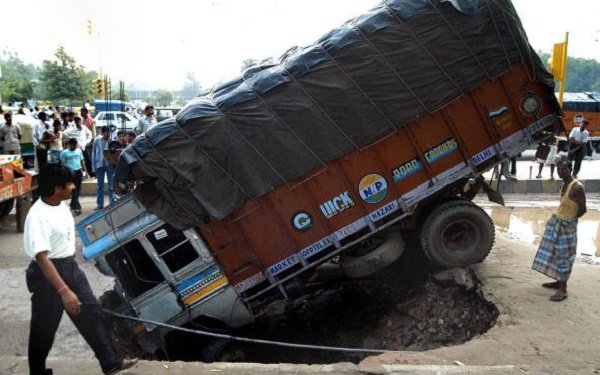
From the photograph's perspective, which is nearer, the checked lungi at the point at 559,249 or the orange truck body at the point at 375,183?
the checked lungi at the point at 559,249

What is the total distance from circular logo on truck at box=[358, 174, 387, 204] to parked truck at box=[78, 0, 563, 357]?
0.6 inches

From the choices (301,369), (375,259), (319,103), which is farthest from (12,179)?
(301,369)

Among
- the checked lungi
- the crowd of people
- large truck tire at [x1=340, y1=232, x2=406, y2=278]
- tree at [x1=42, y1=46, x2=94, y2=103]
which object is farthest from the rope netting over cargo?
tree at [x1=42, y1=46, x2=94, y2=103]

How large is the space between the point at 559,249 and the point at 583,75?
74.7 meters

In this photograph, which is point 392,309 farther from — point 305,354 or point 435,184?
point 435,184

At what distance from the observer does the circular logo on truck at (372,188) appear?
6.64 metres

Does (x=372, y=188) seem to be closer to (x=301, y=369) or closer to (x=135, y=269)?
(x=301, y=369)

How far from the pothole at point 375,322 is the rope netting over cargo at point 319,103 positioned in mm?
1899

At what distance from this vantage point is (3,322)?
6500 mm

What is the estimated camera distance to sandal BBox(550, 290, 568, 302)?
20.0 feet

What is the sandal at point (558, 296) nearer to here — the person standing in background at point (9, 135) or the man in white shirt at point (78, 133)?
the man in white shirt at point (78, 133)

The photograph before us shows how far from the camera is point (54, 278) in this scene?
357 cm

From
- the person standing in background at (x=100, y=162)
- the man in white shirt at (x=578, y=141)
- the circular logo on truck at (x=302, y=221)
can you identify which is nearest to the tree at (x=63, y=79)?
the person standing in background at (x=100, y=162)

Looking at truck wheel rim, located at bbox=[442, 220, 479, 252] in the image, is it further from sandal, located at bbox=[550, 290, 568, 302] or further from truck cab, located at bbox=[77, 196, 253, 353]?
truck cab, located at bbox=[77, 196, 253, 353]
